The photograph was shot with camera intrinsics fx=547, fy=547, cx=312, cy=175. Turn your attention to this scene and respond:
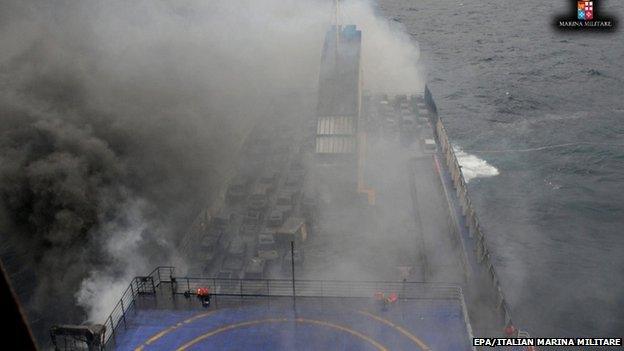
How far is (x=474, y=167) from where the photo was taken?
158ft

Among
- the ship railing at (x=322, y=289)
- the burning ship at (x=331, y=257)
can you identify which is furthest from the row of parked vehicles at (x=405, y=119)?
the ship railing at (x=322, y=289)

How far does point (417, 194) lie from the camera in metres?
32.3

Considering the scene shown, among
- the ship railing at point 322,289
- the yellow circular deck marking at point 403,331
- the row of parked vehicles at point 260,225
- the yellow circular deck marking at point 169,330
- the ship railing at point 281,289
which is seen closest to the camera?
the yellow circular deck marking at point 403,331

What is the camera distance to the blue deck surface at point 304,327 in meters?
17.8

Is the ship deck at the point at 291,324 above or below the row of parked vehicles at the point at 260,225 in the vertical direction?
below

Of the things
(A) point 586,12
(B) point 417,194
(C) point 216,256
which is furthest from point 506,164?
(C) point 216,256

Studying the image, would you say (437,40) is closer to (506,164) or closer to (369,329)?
(506,164)

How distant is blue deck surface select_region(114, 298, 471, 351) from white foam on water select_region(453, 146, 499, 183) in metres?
29.0

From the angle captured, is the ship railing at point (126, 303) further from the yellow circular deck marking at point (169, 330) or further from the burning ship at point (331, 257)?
the yellow circular deck marking at point (169, 330)

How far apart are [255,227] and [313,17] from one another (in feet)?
149

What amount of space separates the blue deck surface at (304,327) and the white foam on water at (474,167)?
29027 millimetres

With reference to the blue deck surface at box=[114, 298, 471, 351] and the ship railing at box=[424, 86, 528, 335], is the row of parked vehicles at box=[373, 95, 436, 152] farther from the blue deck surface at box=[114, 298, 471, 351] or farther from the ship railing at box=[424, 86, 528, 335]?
the blue deck surface at box=[114, 298, 471, 351]

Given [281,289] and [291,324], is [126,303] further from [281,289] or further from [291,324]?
[291,324]

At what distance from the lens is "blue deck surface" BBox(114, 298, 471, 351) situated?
1777 cm
